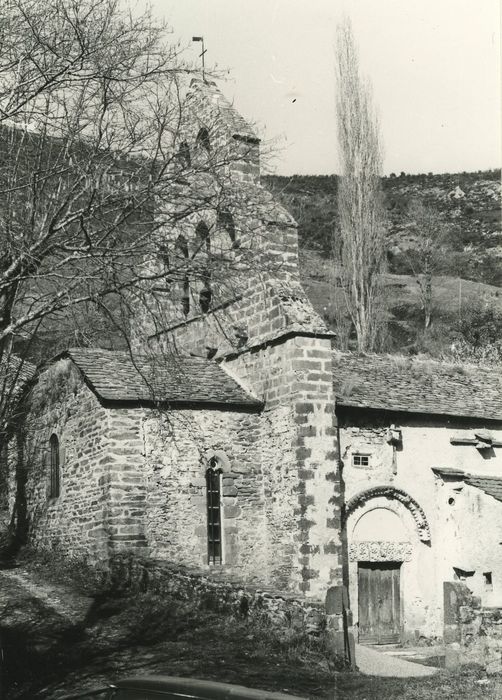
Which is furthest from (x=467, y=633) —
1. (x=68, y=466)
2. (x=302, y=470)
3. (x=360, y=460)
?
(x=68, y=466)

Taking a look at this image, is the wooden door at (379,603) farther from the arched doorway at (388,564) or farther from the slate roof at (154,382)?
the slate roof at (154,382)

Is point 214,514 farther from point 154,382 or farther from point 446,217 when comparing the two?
point 446,217

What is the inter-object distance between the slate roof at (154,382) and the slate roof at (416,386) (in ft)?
8.18

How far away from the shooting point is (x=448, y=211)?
2557 inches

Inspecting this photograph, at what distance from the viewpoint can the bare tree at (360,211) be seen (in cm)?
3506

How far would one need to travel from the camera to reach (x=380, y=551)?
745 inches

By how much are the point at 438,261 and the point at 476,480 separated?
31.5 m

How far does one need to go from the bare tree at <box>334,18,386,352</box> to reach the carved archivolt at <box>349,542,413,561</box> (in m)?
16.3

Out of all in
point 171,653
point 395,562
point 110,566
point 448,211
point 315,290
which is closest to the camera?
point 171,653

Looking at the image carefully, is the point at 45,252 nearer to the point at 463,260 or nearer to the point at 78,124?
the point at 78,124

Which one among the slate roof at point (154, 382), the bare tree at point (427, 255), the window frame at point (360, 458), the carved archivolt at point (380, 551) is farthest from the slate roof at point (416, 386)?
the bare tree at point (427, 255)

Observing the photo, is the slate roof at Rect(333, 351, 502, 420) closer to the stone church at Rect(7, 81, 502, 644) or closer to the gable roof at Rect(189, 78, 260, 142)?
the stone church at Rect(7, 81, 502, 644)

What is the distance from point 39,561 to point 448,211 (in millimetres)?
51709

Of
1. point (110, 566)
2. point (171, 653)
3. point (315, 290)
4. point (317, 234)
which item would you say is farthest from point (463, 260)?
point (171, 653)
